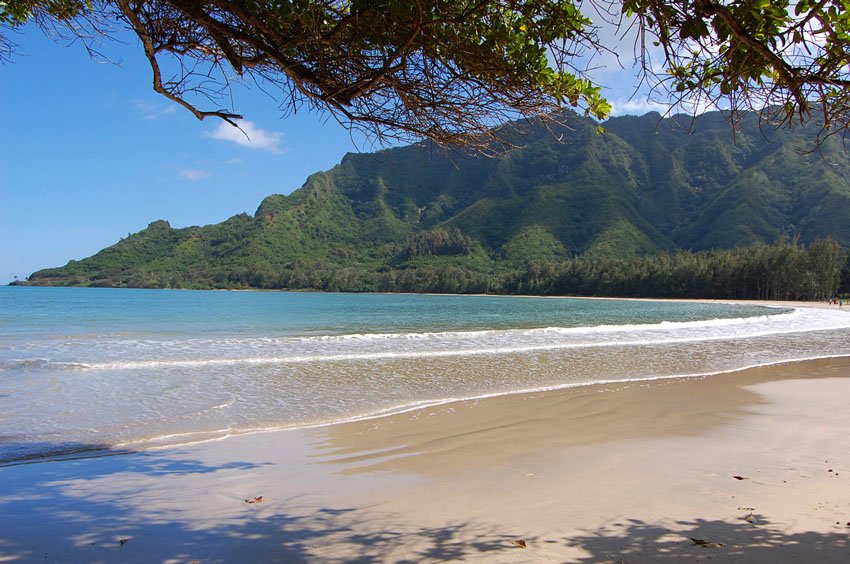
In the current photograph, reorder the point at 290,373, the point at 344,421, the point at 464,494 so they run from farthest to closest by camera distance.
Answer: the point at 290,373
the point at 344,421
the point at 464,494

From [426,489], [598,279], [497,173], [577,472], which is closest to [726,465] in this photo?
[577,472]

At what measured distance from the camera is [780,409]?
26.5 ft

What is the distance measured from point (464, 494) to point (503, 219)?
128 metres

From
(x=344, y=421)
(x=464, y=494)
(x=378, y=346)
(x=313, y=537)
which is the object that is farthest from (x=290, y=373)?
(x=313, y=537)

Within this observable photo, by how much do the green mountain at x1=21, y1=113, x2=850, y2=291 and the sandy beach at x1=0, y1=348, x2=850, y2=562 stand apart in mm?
96281

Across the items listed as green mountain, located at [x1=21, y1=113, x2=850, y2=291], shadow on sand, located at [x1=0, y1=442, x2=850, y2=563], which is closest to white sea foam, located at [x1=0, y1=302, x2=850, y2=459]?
shadow on sand, located at [x1=0, y1=442, x2=850, y2=563]

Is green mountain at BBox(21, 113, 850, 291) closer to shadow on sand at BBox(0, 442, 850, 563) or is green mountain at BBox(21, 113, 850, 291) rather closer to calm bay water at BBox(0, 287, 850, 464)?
calm bay water at BBox(0, 287, 850, 464)

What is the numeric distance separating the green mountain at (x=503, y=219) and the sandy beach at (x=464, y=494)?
96281mm

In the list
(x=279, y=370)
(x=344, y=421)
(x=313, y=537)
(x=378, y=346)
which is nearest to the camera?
(x=313, y=537)

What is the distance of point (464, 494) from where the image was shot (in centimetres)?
427

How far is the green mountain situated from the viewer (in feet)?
345

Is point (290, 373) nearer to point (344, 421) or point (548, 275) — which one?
point (344, 421)

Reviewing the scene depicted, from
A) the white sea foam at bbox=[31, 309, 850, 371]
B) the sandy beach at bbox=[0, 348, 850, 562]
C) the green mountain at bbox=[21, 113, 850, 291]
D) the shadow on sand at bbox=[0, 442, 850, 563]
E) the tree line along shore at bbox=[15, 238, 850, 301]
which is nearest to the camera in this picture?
the shadow on sand at bbox=[0, 442, 850, 563]

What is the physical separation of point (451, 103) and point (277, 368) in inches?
398
